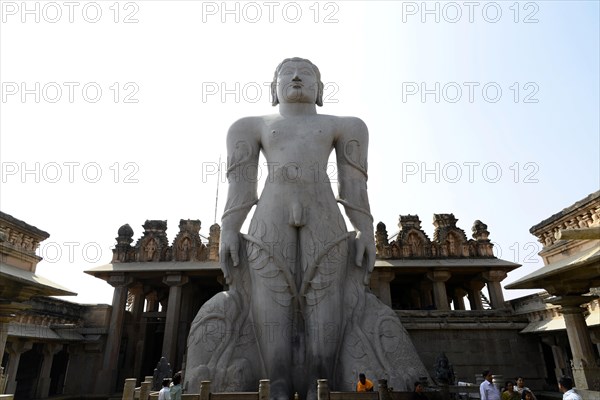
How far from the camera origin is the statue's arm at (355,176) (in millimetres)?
9609

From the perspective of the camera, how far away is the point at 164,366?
13.1 meters

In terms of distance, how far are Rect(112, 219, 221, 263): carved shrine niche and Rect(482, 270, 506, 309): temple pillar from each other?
1402cm

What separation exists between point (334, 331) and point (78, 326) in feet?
48.4

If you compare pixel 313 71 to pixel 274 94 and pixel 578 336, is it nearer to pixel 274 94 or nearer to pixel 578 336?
pixel 274 94

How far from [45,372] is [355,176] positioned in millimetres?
14722

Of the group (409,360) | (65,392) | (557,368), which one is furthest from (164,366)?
(557,368)

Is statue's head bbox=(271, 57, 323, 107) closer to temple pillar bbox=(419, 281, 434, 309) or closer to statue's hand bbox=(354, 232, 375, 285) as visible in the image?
statue's hand bbox=(354, 232, 375, 285)

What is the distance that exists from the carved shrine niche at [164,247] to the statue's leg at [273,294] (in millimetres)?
11817

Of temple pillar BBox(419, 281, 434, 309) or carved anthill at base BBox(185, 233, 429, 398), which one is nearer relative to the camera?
carved anthill at base BBox(185, 233, 429, 398)

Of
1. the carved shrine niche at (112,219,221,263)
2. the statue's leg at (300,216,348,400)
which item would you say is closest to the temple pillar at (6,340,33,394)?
the carved shrine niche at (112,219,221,263)

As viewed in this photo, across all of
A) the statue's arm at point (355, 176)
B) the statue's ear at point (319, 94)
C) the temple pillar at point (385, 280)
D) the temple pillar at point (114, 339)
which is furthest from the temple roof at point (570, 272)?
the temple pillar at point (114, 339)

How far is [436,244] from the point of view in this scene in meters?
21.6

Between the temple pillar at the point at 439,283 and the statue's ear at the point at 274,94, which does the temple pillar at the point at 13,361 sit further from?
the temple pillar at the point at 439,283

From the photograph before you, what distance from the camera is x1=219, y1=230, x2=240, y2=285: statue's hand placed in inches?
361
